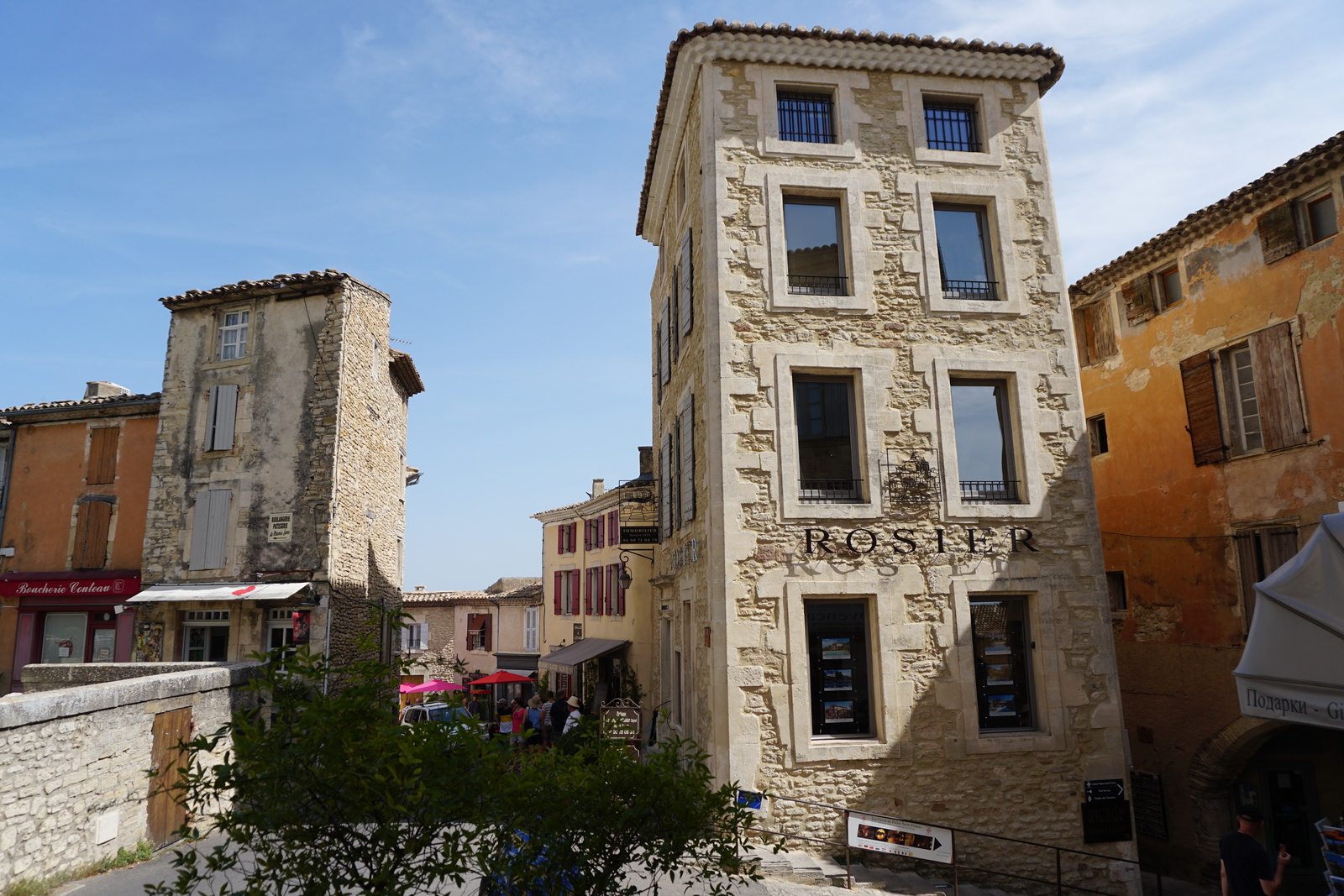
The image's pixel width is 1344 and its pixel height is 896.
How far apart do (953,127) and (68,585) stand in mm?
20531

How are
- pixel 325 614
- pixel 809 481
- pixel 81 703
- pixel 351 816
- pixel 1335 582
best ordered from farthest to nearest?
pixel 325 614 < pixel 809 481 < pixel 81 703 < pixel 1335 582 < pixel 351 816

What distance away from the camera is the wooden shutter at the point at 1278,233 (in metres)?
12.5

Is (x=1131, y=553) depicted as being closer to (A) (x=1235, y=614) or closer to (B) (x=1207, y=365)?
(A) (x=1235, y=614)

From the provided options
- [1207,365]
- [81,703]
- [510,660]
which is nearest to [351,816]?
[81,703]

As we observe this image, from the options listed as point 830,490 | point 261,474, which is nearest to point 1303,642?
point 830,490

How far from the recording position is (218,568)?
17625mm

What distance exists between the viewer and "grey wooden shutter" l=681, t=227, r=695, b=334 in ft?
40.6

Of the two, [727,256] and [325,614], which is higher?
[727,256]

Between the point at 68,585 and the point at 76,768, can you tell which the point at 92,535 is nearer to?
the point at 68,585

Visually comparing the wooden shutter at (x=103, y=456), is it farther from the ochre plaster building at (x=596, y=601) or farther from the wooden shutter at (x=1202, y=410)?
the wooden shutter at (x=1202, y=410)

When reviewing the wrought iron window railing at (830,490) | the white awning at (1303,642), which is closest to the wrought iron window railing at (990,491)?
the wrought iron window railing at (830,490)

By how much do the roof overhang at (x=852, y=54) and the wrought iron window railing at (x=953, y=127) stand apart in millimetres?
455

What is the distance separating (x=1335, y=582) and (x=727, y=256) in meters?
7.38

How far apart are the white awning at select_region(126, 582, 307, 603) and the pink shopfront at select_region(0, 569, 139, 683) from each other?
5.15 ft
